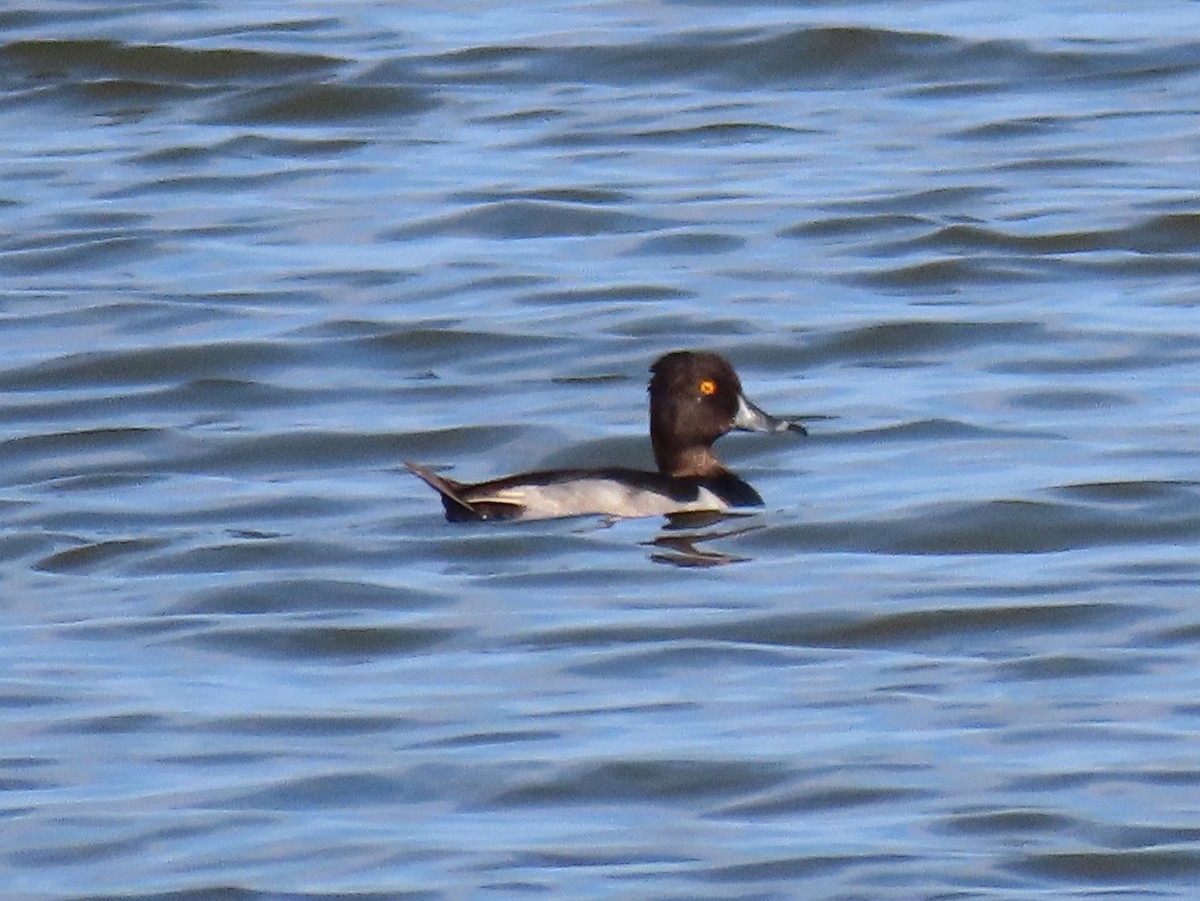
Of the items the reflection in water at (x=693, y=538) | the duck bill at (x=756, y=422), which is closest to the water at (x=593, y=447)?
the reflection in water at (x=693, y=538)

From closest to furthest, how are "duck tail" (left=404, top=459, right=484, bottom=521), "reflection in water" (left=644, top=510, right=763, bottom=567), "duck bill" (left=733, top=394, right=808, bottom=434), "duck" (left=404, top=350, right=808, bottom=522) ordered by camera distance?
"reflection in water" (left=644, top=510, right=763, bottom=567) → "duck tail" (left=404, top=459, right=484, bottom=521) → "duck" (left=404, top=350, right=808, bottom=522) → "duck bill" (left=733, top=394, right=808, bottom=434)

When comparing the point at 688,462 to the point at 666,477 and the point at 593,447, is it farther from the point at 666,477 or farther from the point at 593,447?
the point at 593,447

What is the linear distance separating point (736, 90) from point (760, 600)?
9.30 meters

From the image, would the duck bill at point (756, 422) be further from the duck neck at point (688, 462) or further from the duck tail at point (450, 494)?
the duck tail at point (450, 494)

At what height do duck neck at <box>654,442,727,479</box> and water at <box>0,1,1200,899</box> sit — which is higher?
water at <box>0,1,1200,899</box>

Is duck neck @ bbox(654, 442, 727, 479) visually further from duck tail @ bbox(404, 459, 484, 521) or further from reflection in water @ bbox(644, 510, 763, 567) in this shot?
duck tail @ bbox(404, 459, 484, 521)

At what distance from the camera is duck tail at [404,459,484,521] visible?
10.4 meters

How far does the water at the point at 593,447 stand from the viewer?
7383 millimetres

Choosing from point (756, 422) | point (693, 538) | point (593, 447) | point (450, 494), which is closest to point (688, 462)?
point (756, 422)

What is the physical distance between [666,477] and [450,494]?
3.29 feet

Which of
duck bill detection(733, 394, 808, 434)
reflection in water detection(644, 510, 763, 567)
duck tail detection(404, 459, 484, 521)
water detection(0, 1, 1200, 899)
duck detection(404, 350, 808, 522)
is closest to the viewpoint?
water detection(0, 1, 1200, 899)

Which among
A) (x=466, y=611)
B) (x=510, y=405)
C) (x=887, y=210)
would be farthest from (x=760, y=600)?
(x=887, y=210)

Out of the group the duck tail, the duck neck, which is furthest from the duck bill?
the duck tail

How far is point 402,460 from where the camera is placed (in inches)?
468
